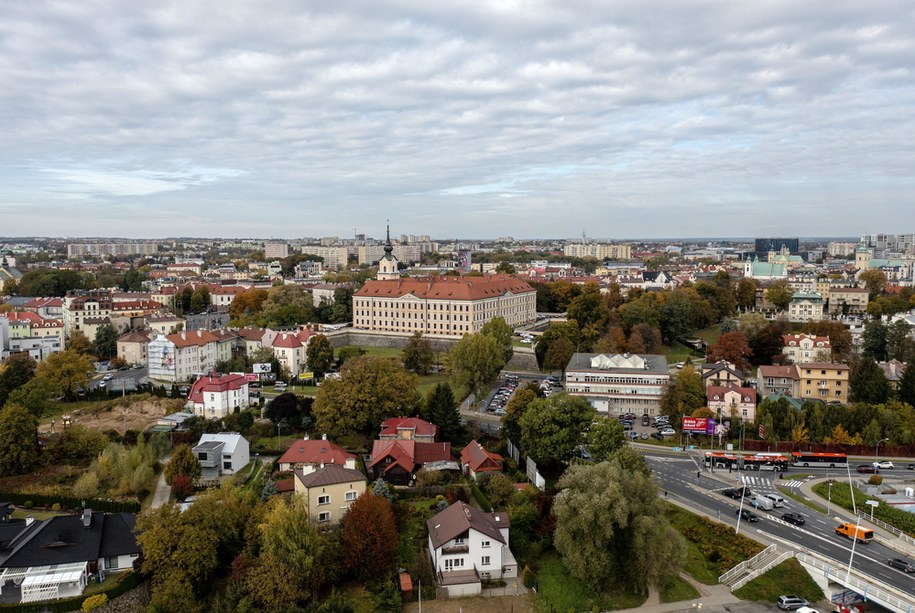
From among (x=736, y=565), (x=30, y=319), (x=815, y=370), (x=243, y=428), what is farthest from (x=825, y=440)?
(x=30, y=319)

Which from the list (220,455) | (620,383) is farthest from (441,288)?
(220,455)

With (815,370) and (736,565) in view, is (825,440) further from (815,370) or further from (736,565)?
(736,565)

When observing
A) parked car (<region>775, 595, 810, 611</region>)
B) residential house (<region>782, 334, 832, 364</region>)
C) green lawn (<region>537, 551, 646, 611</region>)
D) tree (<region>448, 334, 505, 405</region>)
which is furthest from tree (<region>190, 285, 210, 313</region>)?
parked car (<region>775, 595, 810, 611</region>)

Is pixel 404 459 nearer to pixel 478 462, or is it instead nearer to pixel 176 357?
pixel 478 462

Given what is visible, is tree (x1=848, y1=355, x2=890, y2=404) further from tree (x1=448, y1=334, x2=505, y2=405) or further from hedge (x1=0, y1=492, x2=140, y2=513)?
hedge (x1=0, y1=492, x2=140, y2=513)

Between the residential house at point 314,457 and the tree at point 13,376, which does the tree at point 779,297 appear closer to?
the residential house at point 314,457

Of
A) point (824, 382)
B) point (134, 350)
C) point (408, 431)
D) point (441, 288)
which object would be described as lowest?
point (408, 431)
